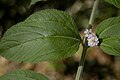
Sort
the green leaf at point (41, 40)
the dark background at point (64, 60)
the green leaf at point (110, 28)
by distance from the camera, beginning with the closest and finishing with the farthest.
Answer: the green leaf at point (41, 40)
the green leaf at point (110, 28)
the dark background at point (64, 60)

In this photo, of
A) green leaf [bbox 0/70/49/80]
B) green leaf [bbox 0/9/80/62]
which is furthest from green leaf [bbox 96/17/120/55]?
green leaf [bbox 0/70/49/80]

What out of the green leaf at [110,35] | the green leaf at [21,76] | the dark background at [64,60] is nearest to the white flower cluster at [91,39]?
the green leaf at [110,35]

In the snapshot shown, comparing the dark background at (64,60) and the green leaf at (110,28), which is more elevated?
the dark background at (64,60)

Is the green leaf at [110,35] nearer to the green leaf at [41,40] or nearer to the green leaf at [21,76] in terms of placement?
the green leaf at [41,40]

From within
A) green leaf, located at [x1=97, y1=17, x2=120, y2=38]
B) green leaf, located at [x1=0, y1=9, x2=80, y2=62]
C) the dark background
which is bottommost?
green leaf, located at [x1=0, y1=9, x2=80, y2=62]

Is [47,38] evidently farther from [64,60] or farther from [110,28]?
[64,60]

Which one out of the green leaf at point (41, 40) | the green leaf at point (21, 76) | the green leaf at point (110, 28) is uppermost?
the green leaf at point (110, 28)

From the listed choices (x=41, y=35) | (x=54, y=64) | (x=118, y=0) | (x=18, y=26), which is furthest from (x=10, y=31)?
(x=54, y=64)

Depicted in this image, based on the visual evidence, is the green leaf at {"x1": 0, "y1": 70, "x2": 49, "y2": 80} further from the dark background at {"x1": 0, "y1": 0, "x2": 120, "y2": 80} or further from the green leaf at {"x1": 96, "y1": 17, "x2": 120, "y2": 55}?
the dark background at {"x1": 0, "y1": 0, "x2": 120, "y2": 80}

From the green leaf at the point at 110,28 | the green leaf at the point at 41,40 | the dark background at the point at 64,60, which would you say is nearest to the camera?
the green leaf at the point at 41,40
